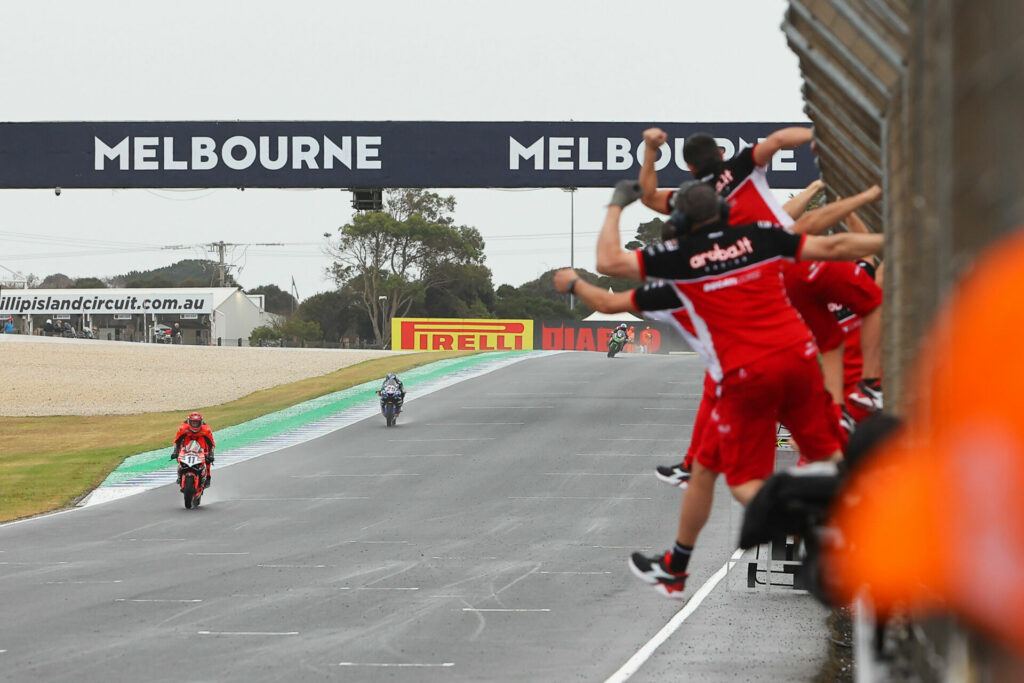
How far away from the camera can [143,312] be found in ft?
316

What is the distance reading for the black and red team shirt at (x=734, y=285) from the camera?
190 inches

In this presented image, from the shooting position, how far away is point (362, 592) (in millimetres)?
21625

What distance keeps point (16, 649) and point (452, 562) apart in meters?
7.77

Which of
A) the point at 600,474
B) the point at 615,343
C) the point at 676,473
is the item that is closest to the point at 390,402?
the point at 600,474

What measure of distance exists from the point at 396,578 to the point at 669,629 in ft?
16.0

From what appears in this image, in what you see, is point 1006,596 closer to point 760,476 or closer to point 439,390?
point 760,476

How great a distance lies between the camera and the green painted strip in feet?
120

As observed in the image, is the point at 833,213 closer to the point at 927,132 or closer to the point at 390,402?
the point at 927,132

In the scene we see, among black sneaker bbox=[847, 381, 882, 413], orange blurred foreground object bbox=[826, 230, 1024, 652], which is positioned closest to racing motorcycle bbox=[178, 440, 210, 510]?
black sneaker bbox=[847, 381, 882, 413]

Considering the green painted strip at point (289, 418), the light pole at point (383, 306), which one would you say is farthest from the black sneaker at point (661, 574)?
the light pole at point (383, 306)

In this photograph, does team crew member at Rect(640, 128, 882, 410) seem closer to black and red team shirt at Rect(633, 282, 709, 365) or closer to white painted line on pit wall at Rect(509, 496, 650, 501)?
black and red team shirt at Rect(633, 282, 709, 365)

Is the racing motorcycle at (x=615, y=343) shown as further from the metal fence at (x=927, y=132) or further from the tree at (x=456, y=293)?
the metal fence at (x=927, y=132)

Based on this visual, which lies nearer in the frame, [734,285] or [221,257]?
[734,285]

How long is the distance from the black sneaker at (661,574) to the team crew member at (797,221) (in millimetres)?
1126
